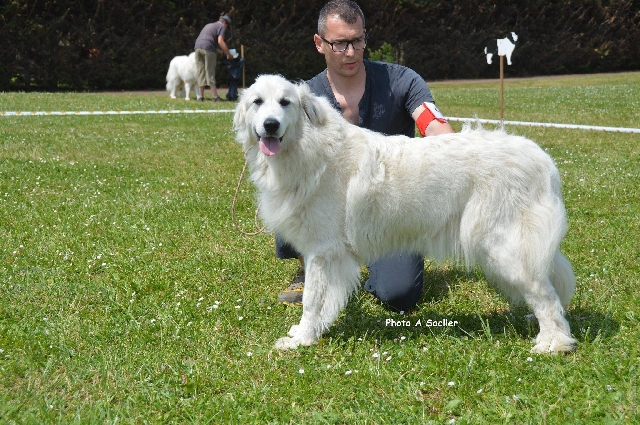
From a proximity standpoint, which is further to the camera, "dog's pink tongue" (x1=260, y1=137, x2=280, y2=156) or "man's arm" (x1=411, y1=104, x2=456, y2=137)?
"man's arm" (x1=411, y1=104, x2=456, y2=137)

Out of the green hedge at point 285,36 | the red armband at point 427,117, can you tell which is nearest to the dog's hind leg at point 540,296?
the red armband at point 427,117

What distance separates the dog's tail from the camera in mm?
3631

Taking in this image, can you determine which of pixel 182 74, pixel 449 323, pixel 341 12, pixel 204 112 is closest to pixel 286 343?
pixel 449 323

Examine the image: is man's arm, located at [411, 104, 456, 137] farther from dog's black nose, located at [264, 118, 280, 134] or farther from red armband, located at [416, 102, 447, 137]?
dog's black nose, located at [264, 118, 280, 134]

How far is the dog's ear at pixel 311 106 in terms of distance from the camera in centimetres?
355

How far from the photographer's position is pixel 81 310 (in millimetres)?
4113

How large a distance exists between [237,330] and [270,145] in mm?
1225

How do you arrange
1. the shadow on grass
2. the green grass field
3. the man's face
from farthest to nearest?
the man's face
the shadow on grass
the green grass field

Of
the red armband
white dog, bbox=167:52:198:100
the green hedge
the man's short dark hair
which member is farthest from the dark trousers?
the green hedge

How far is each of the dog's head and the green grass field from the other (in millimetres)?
1214

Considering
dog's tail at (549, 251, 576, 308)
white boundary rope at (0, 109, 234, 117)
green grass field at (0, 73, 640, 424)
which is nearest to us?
green grass field at (0, 73, 640, 424)

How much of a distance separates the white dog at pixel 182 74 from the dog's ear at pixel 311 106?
15.1 metres

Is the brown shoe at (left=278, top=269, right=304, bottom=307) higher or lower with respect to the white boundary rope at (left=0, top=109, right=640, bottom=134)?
lower

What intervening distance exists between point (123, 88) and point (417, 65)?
39.2 ft
